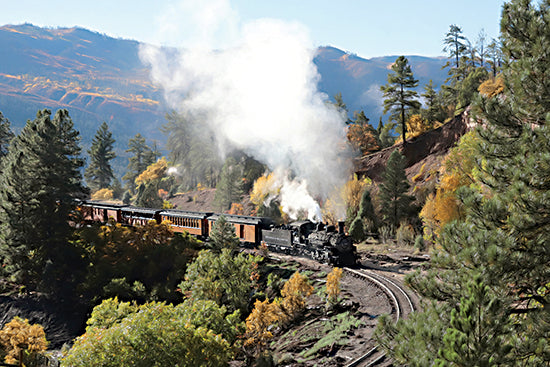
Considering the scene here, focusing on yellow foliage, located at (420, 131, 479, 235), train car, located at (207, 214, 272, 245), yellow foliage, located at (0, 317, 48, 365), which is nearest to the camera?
yellow foliage, located at (0, 317, 48, 365)

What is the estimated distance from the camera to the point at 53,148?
35.6 m

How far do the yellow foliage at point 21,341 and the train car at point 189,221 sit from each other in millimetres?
20556

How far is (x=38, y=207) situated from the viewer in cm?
3416

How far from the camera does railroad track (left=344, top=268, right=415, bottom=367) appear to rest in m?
15.0

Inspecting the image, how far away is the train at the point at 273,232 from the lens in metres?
29.1

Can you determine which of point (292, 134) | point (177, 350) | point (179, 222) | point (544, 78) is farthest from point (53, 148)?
point (544, 78)

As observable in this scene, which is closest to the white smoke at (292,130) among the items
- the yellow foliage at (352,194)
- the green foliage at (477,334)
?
the yellow foliage at (352,194)

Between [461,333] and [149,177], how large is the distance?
320ft

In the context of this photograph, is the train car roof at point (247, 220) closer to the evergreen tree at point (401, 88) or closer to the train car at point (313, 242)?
the train car at point (313, 242)

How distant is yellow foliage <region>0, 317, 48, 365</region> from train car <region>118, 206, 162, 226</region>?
78.7 ft

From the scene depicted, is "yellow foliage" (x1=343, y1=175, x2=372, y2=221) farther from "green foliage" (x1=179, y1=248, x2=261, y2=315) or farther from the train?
"green foliage" (x1=179, y1=248, x2=261, y2=315)

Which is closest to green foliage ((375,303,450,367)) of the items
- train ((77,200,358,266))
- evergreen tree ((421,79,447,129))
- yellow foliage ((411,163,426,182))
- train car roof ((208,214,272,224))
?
train ((77,200,358,266))

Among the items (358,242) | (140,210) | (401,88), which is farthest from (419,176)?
(140,210)

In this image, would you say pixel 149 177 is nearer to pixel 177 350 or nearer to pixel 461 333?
pixel 177 350
